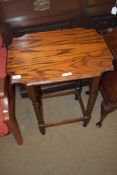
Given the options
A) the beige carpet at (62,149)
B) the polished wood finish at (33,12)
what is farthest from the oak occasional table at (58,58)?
the beige carpet at (62,149)

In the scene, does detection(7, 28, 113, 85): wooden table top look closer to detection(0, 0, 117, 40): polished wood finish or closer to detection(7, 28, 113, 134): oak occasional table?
detection(7, 28, 113, 134): oak occasional table

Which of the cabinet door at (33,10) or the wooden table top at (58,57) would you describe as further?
the cabinet door at (33,10)

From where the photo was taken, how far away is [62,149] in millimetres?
1516

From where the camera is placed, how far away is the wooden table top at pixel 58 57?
1.00 metres

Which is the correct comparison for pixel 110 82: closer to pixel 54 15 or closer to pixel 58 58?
pixel 58 58

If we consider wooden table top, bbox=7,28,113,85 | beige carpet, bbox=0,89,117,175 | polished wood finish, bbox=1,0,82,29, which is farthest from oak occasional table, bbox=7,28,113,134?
beige carpet, bbox=0,89,117,175

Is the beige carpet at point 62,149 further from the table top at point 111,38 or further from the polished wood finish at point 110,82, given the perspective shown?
the table top at point 111,38

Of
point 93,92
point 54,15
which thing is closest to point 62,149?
point 93,92

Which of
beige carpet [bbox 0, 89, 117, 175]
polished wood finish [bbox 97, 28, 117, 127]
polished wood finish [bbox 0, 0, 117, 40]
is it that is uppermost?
polished wood finish [bbox 0, 0, 117, 40]

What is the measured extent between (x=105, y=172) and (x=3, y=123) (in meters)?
0.88

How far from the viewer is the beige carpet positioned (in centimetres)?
142

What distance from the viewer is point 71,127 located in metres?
1.63

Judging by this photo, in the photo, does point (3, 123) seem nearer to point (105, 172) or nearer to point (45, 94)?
point (45, 94)

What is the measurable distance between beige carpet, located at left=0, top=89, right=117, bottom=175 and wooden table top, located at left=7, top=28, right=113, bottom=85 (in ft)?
2.52
